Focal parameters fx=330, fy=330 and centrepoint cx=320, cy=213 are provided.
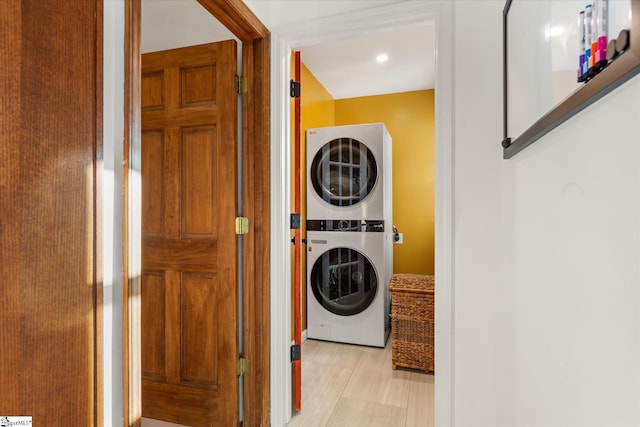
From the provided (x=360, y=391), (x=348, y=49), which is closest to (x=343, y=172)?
(x=348, y=49)

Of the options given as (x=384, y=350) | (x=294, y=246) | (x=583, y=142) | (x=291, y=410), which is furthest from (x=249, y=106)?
(x=384, y=350)

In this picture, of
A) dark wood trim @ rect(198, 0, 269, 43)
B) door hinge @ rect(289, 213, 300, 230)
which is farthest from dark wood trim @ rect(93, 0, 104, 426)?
door hinge @ rect(289, 213, 300, 230)

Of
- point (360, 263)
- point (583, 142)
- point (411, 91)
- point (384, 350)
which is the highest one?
point (411, 91)

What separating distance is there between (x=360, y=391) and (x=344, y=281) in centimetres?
94

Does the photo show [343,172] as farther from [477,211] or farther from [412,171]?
[477,211]

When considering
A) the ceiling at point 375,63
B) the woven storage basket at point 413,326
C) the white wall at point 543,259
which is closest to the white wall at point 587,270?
the white wall at point 543,259

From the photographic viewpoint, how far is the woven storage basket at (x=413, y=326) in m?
2.39

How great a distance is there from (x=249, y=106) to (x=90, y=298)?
1.16m

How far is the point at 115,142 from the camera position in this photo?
95cm

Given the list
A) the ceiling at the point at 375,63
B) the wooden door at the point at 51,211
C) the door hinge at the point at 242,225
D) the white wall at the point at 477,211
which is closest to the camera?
the wooden door at the point at 51,211

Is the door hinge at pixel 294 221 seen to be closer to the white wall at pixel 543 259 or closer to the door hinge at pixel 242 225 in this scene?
the door hinge at pixel 242 225

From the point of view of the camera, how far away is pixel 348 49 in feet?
9.47

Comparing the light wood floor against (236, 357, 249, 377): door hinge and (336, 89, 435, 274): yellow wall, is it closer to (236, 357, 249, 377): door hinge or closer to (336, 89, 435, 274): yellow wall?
(236, 357, 249, 377): door hinge

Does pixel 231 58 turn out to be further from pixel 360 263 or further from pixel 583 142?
pixel 360 263
